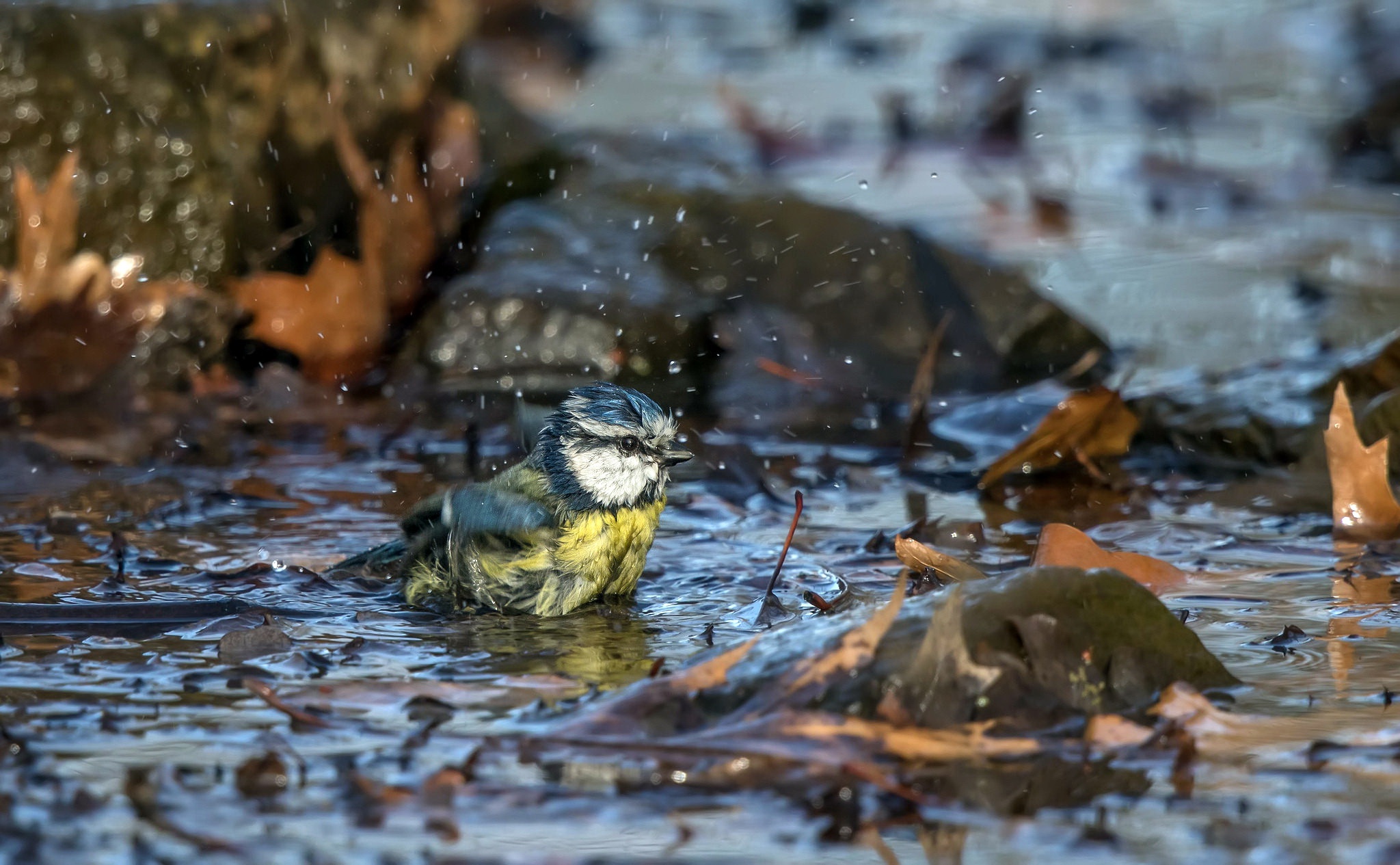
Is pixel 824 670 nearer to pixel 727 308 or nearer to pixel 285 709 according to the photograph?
pixel 285 709

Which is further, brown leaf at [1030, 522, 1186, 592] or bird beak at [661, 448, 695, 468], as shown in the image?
bird beak at [661, 448, 695, 468]

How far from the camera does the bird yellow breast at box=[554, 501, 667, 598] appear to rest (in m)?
4.20

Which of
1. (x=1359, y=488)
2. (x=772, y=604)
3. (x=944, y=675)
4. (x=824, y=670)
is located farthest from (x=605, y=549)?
(x=1359, y=488)

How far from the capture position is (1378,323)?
23.1 feet

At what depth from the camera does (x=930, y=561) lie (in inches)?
155

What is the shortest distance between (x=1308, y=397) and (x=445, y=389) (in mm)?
3188

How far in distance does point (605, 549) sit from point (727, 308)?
280 centimetres

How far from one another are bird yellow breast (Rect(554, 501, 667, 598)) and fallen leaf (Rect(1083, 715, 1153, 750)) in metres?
1.51

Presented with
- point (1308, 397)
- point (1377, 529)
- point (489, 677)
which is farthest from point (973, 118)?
point (489, 677)

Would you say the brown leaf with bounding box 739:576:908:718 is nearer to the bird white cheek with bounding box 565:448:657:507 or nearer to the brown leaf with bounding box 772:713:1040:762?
the brown leaf with bounding box 772:713:1040:762

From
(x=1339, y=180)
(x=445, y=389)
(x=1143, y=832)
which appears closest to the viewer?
(x=1143, y=832)

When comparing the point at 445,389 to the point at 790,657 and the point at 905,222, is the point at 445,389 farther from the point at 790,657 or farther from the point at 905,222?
the point at 790,657

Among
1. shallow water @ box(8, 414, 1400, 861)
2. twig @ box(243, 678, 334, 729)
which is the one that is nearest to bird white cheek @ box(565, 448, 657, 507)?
shallow water @ box(8, 414, 1400, 861)

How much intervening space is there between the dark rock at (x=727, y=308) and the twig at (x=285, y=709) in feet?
10.7
